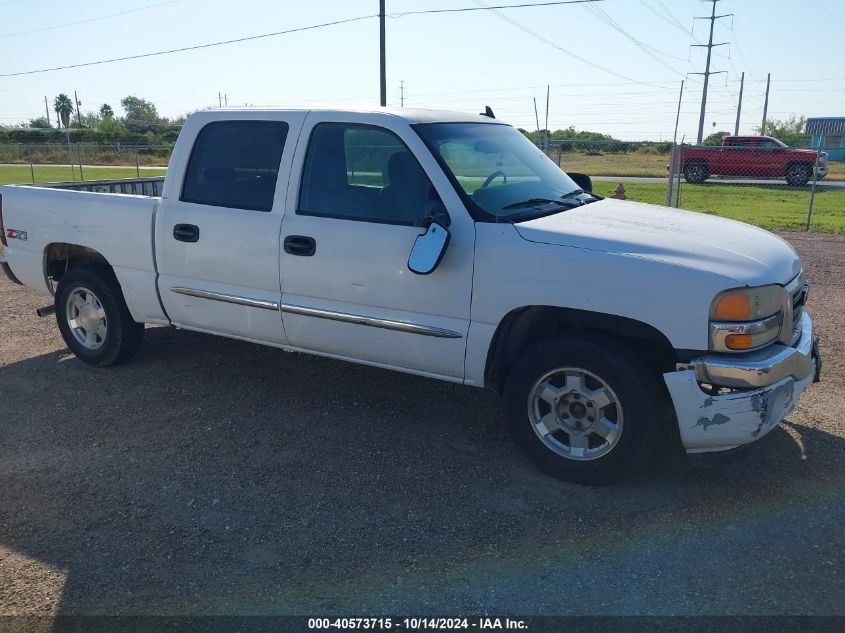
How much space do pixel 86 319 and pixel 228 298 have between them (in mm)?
1656

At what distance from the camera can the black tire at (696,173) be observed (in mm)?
25438

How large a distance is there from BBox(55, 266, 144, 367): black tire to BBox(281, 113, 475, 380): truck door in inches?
66.2

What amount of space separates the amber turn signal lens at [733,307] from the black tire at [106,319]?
4.22 m

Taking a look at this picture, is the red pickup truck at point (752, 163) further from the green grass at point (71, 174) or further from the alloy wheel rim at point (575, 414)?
the alloy wheel rim at point (575, 414)

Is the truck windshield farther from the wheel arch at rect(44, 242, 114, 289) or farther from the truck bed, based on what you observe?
the wheel arch at rect(44, 242, 114, 289)

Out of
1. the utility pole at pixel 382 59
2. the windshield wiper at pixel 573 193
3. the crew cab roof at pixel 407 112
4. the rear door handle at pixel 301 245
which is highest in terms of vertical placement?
the utility pole at pixel 382 59

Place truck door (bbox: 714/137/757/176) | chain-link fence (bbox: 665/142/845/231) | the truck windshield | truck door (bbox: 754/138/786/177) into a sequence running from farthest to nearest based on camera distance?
truck door (bbox: 714/137/757/176) → truck door (bbox: 754/138/786/177) → chain-link fence (bbox: 665/142/845/231) → the truck windshield

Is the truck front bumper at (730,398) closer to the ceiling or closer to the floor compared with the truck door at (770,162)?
closer to the floor

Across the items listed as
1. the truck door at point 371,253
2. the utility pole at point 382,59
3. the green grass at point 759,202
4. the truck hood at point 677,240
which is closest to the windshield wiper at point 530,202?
the truck hood at point 677,240

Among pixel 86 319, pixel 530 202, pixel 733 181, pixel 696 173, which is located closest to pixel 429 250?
Result: pixel 530 202

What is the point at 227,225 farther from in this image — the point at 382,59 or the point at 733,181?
the point at 733,181

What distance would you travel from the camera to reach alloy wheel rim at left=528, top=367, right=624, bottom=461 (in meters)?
3.84

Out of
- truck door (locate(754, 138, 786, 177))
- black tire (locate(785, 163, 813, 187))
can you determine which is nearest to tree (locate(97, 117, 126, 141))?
truck door (locate(754, 138, 786, 177))

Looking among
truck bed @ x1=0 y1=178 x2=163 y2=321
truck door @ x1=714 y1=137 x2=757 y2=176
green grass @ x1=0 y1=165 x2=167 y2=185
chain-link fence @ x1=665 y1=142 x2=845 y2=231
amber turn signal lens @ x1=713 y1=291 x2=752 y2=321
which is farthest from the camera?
green grass @ x1=0 y1=165 x2=167 y2=185
